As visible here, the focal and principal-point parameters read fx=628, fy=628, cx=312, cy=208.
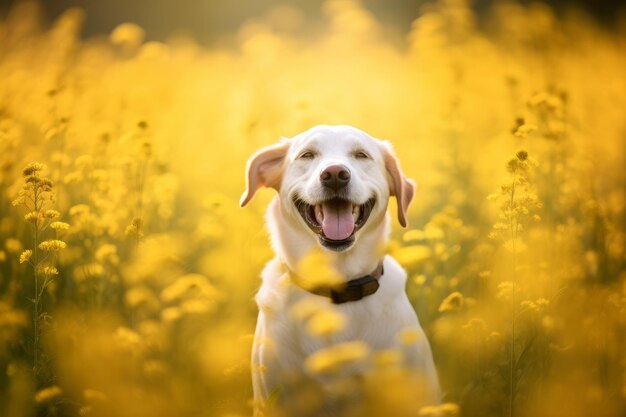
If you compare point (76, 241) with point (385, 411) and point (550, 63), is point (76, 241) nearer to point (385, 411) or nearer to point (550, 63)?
point (385, 411)

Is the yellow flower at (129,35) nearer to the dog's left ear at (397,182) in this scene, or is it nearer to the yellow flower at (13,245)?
the yellow flower at (13,245)

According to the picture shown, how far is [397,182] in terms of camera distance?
A: 3.65 meters

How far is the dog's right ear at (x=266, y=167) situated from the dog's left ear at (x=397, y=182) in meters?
0.59

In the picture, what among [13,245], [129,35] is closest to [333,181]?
[13,245]

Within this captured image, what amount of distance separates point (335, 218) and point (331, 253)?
9.1 inches

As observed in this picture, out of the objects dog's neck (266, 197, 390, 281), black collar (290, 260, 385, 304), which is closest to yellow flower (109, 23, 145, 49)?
dog's neck (266, 197, 390, 281)

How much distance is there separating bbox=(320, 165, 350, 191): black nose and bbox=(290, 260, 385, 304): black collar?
1.73ft

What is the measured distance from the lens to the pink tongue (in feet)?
10.8

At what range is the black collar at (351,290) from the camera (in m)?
3.28

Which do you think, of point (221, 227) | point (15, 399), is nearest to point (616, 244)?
point (221, 227)

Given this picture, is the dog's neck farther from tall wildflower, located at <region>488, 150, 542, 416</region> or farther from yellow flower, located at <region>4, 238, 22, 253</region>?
yellow flower, located at <region>4, 238, 22, 253</region>

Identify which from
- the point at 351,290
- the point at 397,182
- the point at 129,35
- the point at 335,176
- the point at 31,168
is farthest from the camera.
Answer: the point at 129,35

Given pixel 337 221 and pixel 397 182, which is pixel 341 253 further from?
pixel 397 182

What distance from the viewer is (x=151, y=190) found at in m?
4.85
